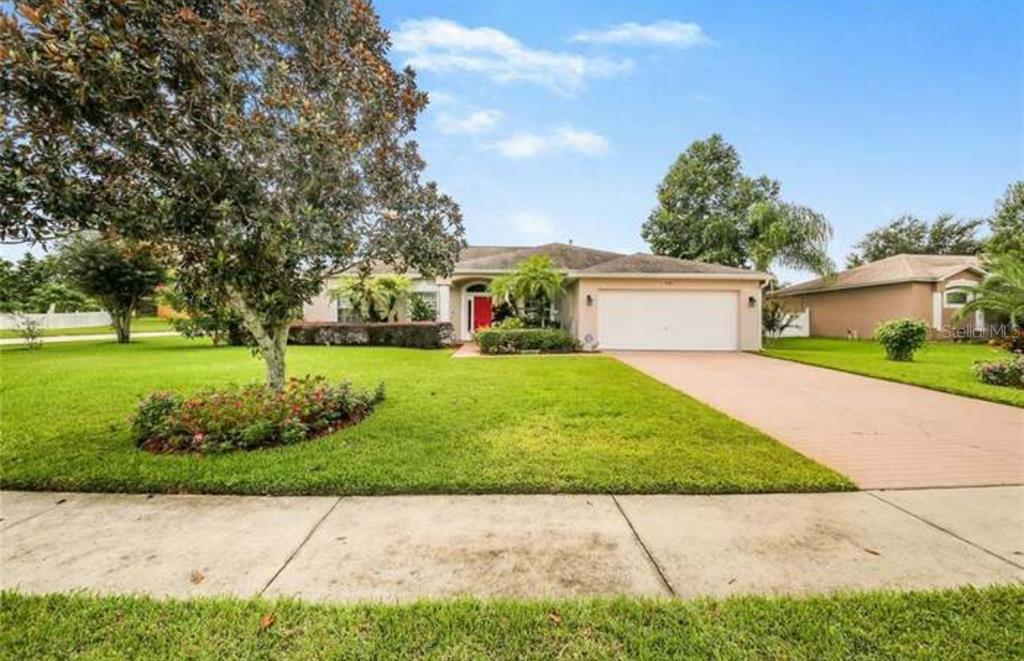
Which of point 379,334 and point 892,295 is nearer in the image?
point 379,334

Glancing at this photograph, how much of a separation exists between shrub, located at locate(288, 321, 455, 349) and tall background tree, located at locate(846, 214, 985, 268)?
1523 inches

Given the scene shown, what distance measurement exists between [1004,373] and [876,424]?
5869mm

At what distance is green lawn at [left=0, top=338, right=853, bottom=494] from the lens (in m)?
4.14

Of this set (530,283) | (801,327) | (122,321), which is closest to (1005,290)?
(530,283)

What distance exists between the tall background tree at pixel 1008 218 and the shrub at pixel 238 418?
1242 inches

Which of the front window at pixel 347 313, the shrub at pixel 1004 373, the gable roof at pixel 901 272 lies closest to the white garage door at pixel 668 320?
the shrub at pixel 1004 373

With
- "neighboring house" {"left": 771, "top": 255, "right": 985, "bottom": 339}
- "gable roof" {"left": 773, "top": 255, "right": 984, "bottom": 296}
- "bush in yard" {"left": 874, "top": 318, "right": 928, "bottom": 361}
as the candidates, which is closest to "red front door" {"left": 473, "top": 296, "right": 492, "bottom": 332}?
"bush in yard" {"left": 874, "top": 318, "right": 928, "bottom": 361}

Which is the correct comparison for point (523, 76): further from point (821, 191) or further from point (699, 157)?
point (699, 157)

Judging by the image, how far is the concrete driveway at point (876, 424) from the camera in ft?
15.1

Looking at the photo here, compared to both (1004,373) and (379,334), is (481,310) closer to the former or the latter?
(379,334)

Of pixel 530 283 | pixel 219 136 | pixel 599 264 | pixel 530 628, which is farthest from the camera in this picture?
pixel 599 264

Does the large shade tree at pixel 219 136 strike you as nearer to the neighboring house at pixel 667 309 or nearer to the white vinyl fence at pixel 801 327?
the neighboring house at pixel 667 309

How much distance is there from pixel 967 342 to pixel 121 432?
94.2 ft

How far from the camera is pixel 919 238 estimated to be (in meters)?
37.2
